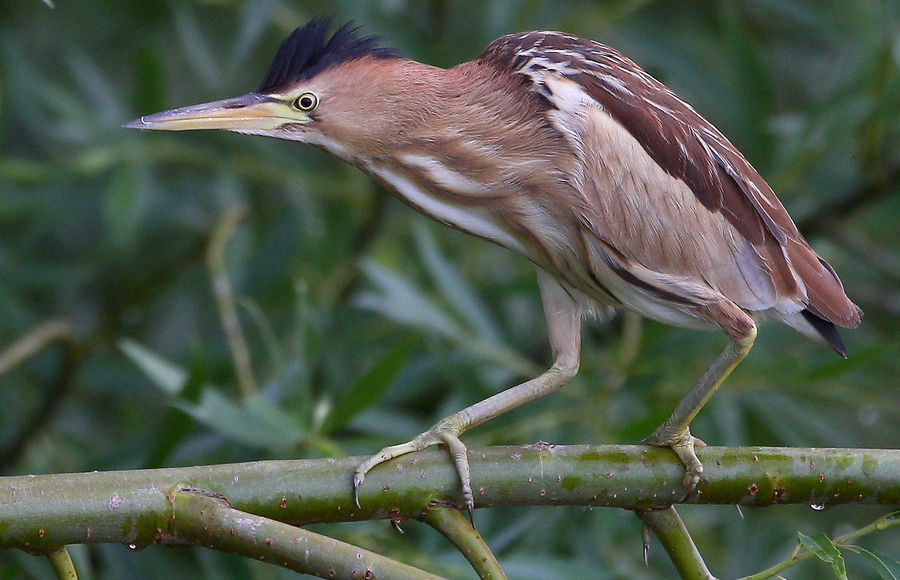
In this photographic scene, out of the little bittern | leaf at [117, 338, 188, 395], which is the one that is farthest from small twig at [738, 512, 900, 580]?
leaf at [117, 338, 188, 395]

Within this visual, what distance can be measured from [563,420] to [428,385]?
0.37 metres

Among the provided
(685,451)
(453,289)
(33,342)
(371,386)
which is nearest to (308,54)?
(371,386)

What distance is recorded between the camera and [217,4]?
2.74 meters

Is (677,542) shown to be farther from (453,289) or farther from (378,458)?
(453,289)

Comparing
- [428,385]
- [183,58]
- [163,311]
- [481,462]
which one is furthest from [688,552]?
[183,58]

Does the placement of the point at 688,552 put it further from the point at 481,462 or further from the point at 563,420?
the point at 563,420

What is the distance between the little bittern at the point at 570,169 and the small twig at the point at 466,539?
0.15 meters

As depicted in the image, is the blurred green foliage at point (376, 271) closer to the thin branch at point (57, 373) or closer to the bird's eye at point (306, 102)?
the thin branch at point (57, 373)

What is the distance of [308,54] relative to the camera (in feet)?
5.36

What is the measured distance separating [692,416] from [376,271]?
2.76 ft

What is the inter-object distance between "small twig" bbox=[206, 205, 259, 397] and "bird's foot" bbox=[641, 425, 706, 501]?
86 cm

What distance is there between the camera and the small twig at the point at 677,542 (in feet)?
4.64

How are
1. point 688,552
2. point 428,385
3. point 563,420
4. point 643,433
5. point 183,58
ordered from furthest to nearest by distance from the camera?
point 183,58, point 428,385, point 563,420, point 643,433, point 688,552

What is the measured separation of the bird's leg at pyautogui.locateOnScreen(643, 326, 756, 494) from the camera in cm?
151
